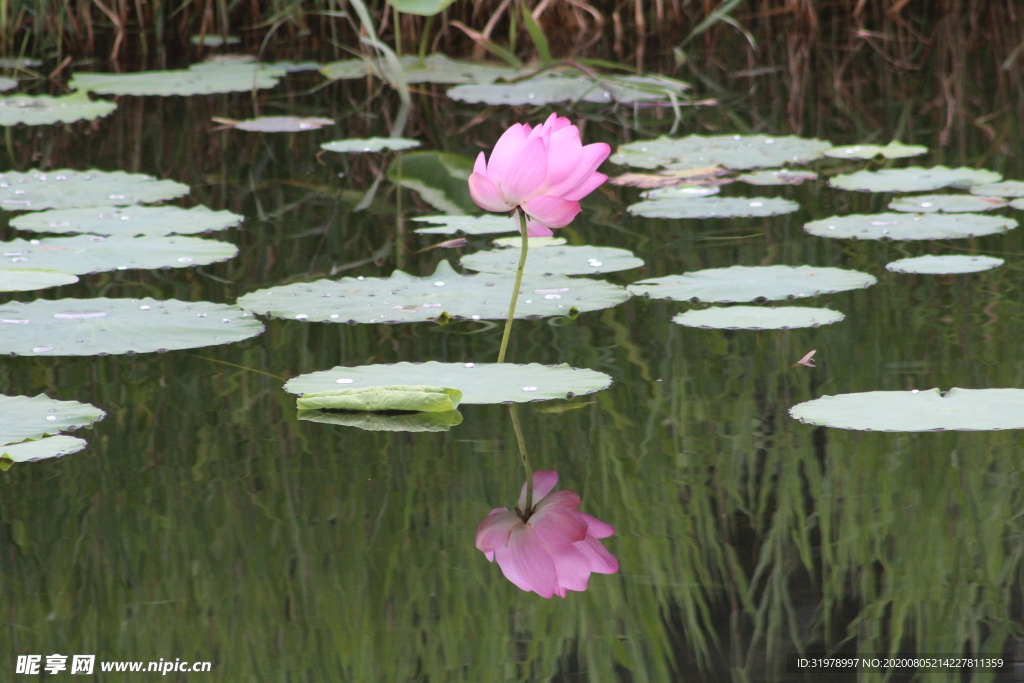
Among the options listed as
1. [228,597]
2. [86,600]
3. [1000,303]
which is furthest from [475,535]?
[1000,303]

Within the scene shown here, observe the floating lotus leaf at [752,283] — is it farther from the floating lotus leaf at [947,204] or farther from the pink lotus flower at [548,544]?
the pink lotus flower at [548,544]

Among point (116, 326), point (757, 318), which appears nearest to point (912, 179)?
point (757, 318)

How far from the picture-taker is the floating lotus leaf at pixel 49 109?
13.1 feet

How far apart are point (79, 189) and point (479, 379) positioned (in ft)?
5.32

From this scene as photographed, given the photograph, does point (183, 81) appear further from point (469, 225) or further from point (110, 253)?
point (110, 253)

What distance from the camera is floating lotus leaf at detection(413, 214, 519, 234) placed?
258cm

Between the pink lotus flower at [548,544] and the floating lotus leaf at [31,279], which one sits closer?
the pink lotus flower at [548,544]

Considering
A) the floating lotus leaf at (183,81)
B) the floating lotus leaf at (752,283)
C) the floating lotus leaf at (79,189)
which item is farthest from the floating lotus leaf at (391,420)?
the floating lotus leaf at (183,81)

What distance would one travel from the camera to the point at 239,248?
249 centimetres

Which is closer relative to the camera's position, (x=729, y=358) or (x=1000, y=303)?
(x=729, y=358)

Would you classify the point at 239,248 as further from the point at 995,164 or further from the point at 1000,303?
the point at 995,164

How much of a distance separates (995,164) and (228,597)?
2603 mm

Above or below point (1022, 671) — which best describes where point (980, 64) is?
above
